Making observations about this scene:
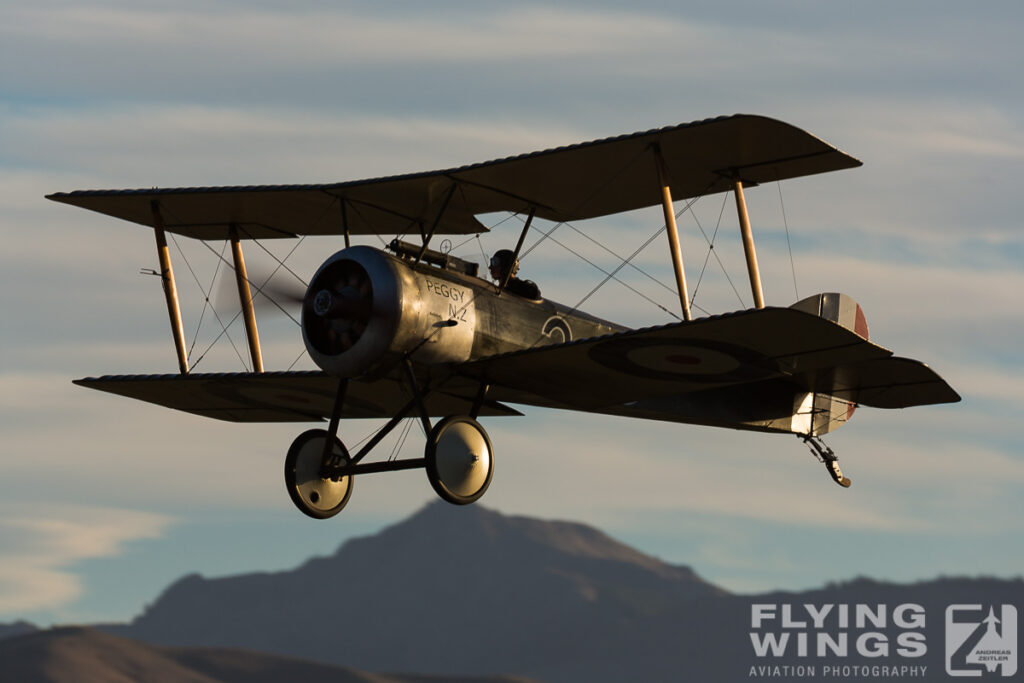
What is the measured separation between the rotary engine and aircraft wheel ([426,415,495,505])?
76 centimetres

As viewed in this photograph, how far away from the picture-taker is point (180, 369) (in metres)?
19.8

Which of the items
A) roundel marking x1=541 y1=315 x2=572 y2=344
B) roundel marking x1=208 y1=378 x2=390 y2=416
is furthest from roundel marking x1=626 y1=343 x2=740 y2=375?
roundel marking x1=208 y1=378 x2=390 y2=416

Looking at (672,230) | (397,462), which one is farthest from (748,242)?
(397,462)

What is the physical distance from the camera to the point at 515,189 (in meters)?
17.7

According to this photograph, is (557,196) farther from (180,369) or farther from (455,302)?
(180,369)

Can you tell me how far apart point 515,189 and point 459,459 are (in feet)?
10.8

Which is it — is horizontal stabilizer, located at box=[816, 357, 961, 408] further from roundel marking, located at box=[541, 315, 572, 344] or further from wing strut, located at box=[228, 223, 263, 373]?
wing strut, located at box=[228, 223, 263, 373]

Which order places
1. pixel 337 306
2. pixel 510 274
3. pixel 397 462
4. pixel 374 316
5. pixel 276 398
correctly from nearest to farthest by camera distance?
pixel 374 316
pixel 337 306
pixel 397 462
pixel 510 274
pixel 276 398

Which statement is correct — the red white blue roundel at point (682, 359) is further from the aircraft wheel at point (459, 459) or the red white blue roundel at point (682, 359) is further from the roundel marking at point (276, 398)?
the roundel marking at point (276, 398)

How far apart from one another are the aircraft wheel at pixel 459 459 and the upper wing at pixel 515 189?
2825 millimetres

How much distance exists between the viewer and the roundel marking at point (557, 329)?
17.7 meters

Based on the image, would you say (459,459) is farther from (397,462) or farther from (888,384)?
(888,384)

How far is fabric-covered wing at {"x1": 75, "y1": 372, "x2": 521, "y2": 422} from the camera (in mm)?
18922

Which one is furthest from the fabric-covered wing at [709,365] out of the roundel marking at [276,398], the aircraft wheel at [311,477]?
the roundel marking at [276,398]
